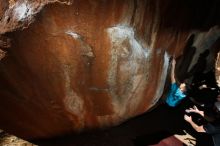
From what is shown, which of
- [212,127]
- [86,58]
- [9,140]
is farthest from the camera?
[212,127]

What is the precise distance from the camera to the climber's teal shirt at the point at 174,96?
3.07 m

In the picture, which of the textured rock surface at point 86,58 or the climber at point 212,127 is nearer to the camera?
the textured rock surface at point 86,58

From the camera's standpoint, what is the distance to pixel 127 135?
2824 millimetres

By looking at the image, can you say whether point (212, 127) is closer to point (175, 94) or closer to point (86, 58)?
point (175, 94)

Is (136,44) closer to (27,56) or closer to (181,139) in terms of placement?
(27,56)

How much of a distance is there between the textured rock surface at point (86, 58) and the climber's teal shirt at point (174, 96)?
0.83ft

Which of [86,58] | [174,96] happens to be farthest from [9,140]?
[174,96]

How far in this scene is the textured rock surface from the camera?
184 centimetres

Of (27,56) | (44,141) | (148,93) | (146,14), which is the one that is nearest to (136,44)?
(146,14)

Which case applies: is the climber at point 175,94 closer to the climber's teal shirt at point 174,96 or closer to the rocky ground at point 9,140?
the climber's teal shirt at point 174,96

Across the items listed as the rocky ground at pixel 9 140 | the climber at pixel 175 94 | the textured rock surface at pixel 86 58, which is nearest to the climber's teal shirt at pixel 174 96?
the climber at pixel 175 94

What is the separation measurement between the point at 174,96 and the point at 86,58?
4.54ft

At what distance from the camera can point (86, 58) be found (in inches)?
82.7

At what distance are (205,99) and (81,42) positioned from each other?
164 centimetres
